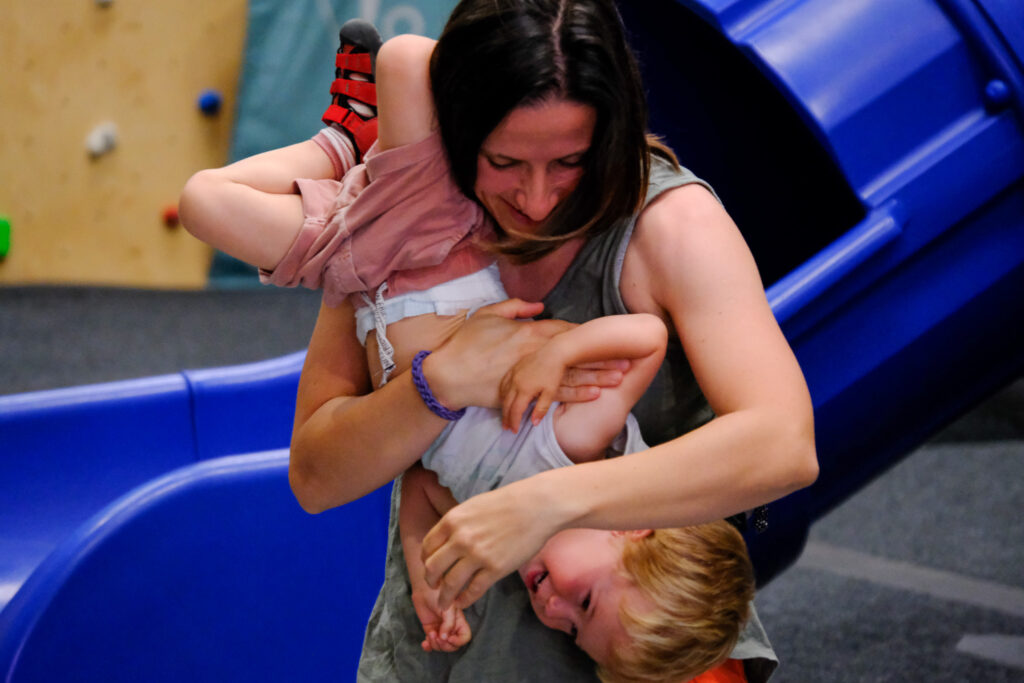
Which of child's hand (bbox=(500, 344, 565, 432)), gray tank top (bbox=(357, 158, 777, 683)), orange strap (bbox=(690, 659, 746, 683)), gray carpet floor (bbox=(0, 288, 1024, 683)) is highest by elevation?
child's hand (bbox=(500, 344, 565, 432))

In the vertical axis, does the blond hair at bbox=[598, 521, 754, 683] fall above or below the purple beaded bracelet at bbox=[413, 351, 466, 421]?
below

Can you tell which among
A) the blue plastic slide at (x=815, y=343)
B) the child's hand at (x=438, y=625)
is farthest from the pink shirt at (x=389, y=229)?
the blue plastic slide at (x=815, y=343)

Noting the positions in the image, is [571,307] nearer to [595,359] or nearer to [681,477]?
[595,359]

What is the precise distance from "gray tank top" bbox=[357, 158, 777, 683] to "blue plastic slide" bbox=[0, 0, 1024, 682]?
8.8 inches

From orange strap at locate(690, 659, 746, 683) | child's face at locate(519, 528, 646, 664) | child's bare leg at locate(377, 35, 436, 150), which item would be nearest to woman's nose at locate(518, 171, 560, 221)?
child's bare leg at locate(377, 35, 436, 150)

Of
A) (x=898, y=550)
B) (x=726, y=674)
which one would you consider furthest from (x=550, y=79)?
(x=898, y=550)

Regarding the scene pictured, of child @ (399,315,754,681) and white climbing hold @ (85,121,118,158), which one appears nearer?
child @ (399,315,754,681)

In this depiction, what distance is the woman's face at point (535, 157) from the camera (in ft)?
2.71

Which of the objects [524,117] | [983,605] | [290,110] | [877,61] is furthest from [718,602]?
[290,110]

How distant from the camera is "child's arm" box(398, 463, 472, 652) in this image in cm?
101

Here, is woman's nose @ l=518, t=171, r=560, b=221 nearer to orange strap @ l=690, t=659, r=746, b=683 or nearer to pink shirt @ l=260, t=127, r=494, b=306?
pink shirt @ l=260, t=127, r=494, b=306

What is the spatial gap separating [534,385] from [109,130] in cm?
382

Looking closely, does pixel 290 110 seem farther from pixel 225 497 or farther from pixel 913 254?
pixel 913 254

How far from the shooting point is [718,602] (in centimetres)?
101
